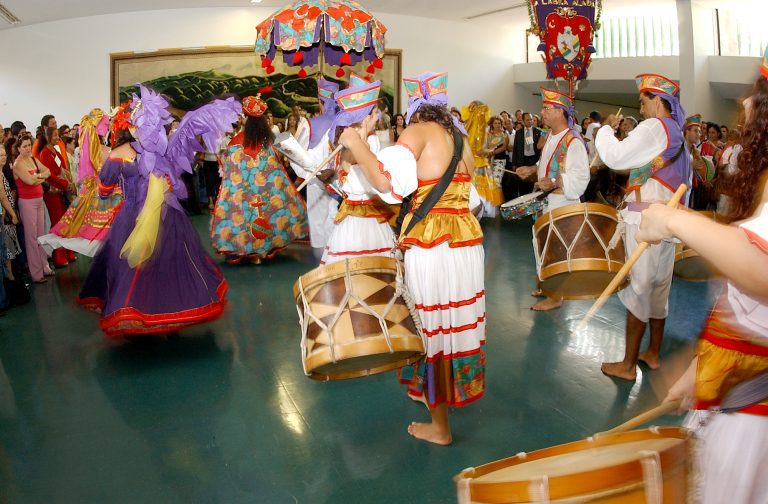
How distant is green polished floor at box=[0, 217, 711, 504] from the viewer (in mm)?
2877

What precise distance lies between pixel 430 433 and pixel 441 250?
94 centimetres

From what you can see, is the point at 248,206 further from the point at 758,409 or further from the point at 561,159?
the point at 758,409

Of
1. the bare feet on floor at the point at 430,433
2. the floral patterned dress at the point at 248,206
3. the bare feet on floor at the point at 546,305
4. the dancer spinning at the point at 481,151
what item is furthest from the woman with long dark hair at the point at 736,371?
the dancer spinning at the point at 481,151

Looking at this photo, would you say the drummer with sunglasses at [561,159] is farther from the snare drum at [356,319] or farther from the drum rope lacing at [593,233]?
the snare drum at [356,319]

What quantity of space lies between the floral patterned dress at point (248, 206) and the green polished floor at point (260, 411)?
1860 mm

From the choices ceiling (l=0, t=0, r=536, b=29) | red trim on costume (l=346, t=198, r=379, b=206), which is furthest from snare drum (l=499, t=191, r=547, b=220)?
ceiling (l=0, t=0, r=536, b=29)

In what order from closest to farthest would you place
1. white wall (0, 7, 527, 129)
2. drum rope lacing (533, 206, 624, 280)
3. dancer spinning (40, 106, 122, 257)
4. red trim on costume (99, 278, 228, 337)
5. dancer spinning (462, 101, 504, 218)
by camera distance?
1. drum rope lacing (533, 206, 624, 280)
2. red trim on costume (99, 278, 228, 337)
3. dancer spinning (40, 106, 122, 257)
4. dancer spinning (462, 101, 504, 218)
5. white wall (0, 7, 527, 129)

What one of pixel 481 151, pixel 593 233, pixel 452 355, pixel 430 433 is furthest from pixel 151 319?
pixel 481 151

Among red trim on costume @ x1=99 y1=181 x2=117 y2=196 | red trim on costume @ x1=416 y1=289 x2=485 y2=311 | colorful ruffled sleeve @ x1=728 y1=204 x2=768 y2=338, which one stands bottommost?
red trim on costume @ x1=416 y1=289 x2=485 y2=311

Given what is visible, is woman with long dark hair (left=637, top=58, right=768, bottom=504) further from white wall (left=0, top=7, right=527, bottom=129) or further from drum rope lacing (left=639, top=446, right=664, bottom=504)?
white wall (left=0, top=7, right=527, bottom=129)

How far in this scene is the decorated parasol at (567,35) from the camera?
6.83 m

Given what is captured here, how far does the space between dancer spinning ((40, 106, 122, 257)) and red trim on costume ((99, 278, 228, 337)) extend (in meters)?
1.62

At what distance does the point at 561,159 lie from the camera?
479cm

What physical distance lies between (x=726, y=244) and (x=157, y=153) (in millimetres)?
3870
